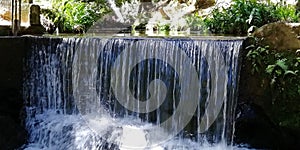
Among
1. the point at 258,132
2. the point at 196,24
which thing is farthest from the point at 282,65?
the point at 196,24

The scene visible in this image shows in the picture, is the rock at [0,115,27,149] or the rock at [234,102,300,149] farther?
the rock at [0,115,27,149]

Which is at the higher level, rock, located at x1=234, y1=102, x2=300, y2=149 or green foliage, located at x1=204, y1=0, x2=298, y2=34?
green foliage, located at x1=204, y1=0, x2=298, y2=34

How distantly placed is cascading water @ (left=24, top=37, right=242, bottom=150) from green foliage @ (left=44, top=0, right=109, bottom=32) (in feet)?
8.71

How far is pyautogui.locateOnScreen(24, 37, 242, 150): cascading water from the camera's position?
19.9ft

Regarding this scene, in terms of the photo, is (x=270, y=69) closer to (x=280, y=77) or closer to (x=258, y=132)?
(x=280, y=77)

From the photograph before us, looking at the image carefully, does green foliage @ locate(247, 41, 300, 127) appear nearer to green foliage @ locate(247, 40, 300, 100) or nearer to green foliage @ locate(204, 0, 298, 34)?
green foliage @ locate(247, 40, 300, 100)

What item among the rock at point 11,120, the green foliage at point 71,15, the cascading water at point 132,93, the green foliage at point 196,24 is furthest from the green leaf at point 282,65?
the green foliage at point 71,15

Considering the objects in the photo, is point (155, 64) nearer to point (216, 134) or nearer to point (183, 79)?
point (183, 79)

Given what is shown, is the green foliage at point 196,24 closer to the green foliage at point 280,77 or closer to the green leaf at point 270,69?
the green foliage at point 280,77

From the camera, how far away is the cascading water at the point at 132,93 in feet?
19.9

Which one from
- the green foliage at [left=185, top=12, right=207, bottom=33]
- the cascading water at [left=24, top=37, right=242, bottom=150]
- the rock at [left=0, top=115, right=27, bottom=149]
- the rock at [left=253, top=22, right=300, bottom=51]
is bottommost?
the rock at [left=0, top=115, right=27, bottom=149]

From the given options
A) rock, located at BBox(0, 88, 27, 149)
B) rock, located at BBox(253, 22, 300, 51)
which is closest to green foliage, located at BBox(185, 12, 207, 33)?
rock, located at BBox(253, 22, 300, 51)

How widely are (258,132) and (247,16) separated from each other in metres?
3.09

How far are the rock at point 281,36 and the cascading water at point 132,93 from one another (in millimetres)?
462
